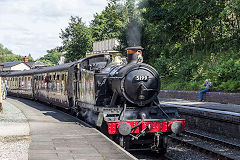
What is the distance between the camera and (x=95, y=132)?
10.6m

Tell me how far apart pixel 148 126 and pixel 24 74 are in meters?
22.9

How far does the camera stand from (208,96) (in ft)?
64.0

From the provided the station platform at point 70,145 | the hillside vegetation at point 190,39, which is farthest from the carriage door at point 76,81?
the hillside vegetation at point 190,39

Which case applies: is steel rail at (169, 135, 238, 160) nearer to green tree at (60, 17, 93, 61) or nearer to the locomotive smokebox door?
the locomotive smokebox door

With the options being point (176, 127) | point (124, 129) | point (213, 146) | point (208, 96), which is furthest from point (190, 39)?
point (124, 129)

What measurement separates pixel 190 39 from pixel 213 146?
19650 mm

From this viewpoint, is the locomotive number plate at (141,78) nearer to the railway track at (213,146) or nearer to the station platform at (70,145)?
the station platform at (70,145)

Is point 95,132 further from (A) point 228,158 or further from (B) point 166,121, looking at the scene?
(A) point 228,158

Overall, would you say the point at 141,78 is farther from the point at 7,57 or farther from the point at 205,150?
the point at 7,57

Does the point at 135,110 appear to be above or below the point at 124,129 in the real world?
above

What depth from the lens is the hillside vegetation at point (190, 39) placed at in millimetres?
20172

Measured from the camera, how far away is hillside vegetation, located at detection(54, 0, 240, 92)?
66.2ft

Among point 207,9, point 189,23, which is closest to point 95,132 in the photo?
point 207,9

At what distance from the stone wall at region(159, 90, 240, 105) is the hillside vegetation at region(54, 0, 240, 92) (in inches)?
23.3
